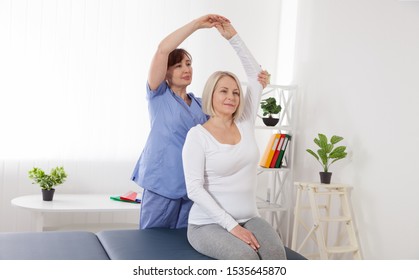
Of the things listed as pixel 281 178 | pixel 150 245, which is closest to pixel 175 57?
pixel 150 245

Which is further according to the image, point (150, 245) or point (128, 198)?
point (128, 198)

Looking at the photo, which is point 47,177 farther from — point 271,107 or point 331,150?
point 331,150

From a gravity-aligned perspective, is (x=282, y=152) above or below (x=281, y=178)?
above

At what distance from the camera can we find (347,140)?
130 inches

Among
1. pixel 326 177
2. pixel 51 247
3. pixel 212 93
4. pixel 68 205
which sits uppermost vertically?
pixel 212 93

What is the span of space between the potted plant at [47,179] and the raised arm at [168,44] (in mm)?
Result: 1542

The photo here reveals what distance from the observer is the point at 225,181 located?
210 centimetres

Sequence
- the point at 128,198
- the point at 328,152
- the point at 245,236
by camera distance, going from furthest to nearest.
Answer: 1. the point at 128,198
2. the point at 328,152
3. the point at 245,236

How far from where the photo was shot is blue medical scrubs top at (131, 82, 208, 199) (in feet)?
7.65

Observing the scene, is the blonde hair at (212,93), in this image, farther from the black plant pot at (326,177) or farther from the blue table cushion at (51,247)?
the black plant pot at (326,177)

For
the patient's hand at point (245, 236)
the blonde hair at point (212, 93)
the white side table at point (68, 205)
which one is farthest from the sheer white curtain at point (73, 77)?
the patient's hand at point (245, 236)

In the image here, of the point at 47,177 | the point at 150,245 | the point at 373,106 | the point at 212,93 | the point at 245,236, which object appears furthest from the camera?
the point at 47,177

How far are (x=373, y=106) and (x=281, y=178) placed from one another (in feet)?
4.31

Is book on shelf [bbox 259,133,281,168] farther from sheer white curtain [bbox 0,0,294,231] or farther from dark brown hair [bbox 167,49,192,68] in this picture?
Result: dark brown hair [bbox 167,49,192,68]
